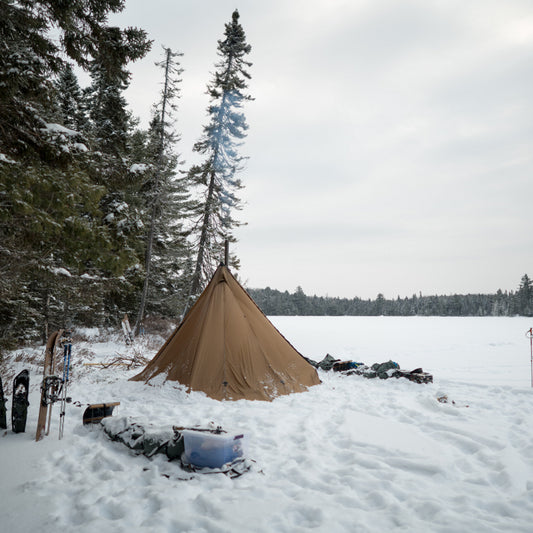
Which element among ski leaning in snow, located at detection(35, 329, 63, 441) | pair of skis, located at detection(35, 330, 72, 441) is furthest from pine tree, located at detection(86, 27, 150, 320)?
ski leaning in snow, located at detection(35, 329, 63, 441)

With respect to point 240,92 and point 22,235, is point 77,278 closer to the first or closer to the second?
point 22,235

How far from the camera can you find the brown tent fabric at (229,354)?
6.57 metres

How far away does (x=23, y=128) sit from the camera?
517cm

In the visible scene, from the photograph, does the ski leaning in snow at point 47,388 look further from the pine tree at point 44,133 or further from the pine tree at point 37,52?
the pine tree at point 37,52

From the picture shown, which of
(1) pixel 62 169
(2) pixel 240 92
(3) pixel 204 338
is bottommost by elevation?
(3) pixel 204 338

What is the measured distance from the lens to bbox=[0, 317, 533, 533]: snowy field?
2725 mm

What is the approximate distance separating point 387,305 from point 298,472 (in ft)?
314

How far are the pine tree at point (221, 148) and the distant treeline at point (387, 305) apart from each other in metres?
66.4

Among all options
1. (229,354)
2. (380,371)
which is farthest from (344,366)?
(229,354)

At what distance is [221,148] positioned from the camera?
15.2m

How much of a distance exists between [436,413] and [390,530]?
12.2 feet

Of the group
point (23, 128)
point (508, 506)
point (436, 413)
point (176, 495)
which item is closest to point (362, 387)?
point (436, 413)

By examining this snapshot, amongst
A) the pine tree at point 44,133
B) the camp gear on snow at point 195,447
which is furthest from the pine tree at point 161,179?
the camp gear on snow at point 195,447

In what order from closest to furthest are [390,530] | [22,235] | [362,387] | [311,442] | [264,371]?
[390,530]
[311,442]
[22,235]
[264,371]
[362,387]
